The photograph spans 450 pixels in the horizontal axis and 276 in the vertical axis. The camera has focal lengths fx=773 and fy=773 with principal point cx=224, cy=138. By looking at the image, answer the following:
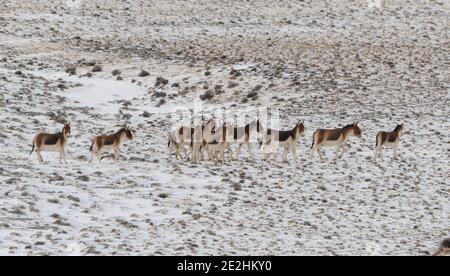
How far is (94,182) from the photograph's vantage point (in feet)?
61.5

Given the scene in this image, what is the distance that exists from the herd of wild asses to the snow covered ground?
0.41 meters

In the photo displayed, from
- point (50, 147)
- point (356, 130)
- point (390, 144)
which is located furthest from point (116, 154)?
point (390, 144)

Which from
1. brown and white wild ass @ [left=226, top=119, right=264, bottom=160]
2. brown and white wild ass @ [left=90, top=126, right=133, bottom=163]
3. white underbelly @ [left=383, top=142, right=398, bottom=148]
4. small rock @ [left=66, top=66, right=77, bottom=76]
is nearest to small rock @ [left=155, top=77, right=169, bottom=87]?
small rock @ [left=66, top=66, right=77, bottom=76]

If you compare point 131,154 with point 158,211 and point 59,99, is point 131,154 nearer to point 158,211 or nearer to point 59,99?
point 158,211

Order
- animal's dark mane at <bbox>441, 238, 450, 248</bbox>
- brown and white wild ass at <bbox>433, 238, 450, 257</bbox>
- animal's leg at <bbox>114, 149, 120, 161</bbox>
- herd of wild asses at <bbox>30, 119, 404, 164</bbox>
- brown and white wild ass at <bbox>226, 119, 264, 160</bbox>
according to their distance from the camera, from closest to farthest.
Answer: brown and white wild ass at <bbox>433, 238, 450, 257</bbox> < animal's dark mane at <bbox>441, 238, 450, 248</bbox> < herd of wild asses at <bbox>30, 119, 404, 164</bbox> < animal's leg at <bbox>114, 149, 120, 161</bbox> < brown and white wild ass at <bbox>226, 119, 264, 160</bbox>

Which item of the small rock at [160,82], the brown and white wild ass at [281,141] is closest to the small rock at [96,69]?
the small rock at [160,82]

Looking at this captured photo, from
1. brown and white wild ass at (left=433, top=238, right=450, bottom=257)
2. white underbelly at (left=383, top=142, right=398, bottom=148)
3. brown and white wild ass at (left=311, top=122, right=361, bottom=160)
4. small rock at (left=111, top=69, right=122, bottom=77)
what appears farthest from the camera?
small rock at (left=111, top=69, right=122, bottom=77)

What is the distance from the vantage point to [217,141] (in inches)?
853

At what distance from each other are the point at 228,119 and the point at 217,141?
739 centimetres

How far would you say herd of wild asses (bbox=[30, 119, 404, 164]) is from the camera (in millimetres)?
20891

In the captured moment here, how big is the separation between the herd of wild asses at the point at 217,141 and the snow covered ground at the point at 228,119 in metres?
0.41

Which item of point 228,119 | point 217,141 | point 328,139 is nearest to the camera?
point 217,141

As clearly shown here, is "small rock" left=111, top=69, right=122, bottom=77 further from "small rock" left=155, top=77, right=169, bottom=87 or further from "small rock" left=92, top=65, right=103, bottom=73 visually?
"small rock" left=155, top=77, right=169, bottom=87

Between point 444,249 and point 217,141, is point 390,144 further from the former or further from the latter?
point 444,249
